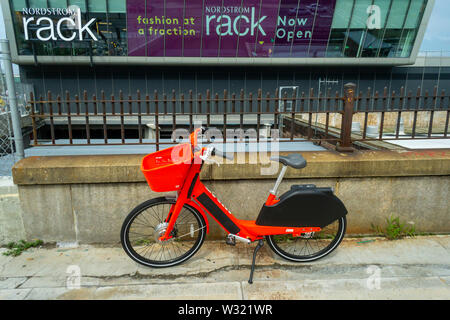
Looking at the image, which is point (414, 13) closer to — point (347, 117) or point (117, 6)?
point (117, 6)

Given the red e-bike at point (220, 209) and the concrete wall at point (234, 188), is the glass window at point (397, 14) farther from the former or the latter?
the red e-bike at point (220, 209)

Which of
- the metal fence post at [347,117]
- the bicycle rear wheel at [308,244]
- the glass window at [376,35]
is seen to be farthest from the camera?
the glass window at [376,35]

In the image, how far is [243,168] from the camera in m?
4.02

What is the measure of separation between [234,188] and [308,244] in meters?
1.19

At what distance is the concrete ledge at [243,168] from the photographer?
3854 millimetres

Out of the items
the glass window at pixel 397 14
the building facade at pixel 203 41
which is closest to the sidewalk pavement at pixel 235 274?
the building facade at pixel 203 41

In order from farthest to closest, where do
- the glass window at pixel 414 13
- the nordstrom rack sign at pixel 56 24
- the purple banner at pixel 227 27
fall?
the glass window at pixel 414 13 < the purple banner at pixel 227 27 < the nordstrom rack sign at pixel 56 24

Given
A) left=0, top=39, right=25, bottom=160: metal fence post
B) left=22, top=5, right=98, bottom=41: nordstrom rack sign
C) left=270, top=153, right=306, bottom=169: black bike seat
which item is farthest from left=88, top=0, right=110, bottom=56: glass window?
left=270, top=153, right=306, bottom=169: black bike seat

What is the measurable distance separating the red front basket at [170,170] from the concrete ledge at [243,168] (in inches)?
29.6

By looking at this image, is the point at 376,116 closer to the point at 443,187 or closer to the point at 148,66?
the point at 148,66

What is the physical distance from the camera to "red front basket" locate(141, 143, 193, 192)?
9.91 feet

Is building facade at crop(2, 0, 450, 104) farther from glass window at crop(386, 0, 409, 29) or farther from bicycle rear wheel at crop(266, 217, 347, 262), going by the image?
bicycle rear wheel at crop(266, 217, 347, 262)

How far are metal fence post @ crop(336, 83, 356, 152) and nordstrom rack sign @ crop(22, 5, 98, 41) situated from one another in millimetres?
23331

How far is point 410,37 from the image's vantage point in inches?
985
